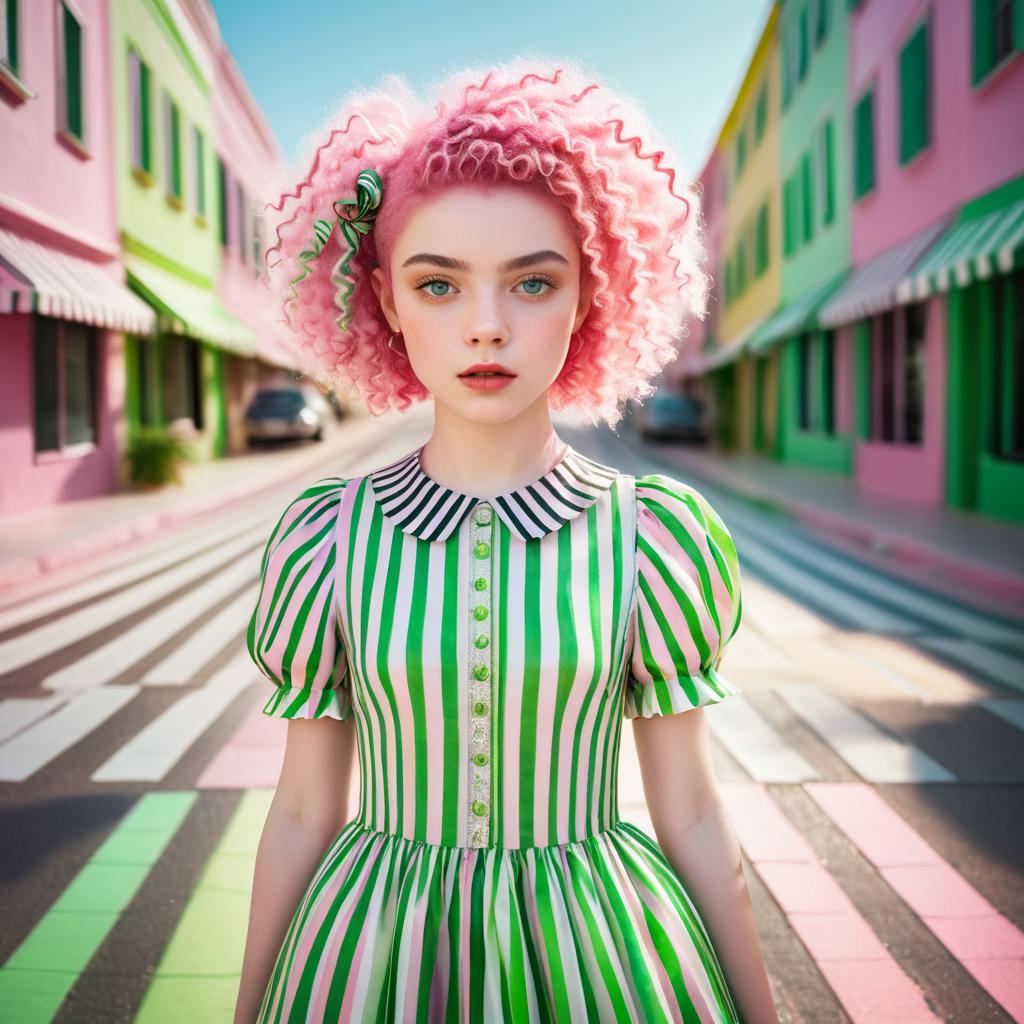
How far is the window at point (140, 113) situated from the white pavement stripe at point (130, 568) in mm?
5528

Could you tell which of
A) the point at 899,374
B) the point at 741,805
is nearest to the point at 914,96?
the point at 899,374

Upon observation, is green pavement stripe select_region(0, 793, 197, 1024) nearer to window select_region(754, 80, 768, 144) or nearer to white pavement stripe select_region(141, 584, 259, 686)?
white pavement stripe select_region(141, 584, 259, 686)

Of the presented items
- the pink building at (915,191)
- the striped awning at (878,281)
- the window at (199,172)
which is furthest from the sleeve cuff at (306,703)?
the window at (199,172)

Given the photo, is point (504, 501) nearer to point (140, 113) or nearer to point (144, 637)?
point (144, 637)

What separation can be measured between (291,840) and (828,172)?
1715 centimetres

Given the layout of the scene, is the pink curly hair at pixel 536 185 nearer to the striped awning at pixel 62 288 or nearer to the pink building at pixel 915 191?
the striped awning at pixel 62 288

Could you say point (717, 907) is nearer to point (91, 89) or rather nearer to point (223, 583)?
point (223, 583)

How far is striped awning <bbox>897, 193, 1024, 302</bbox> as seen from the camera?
7867 mm

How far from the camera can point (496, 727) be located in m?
1.26

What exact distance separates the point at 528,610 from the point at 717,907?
1.68 ft

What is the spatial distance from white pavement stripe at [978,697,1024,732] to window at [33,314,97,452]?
9199 millimetres

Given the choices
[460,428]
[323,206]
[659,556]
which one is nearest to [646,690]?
[659,556]

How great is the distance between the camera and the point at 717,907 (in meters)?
1.32

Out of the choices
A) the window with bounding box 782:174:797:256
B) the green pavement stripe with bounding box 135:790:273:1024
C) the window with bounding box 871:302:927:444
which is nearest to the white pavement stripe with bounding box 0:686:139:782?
the green pavement stripe with bounding box 135:790:273:1024
